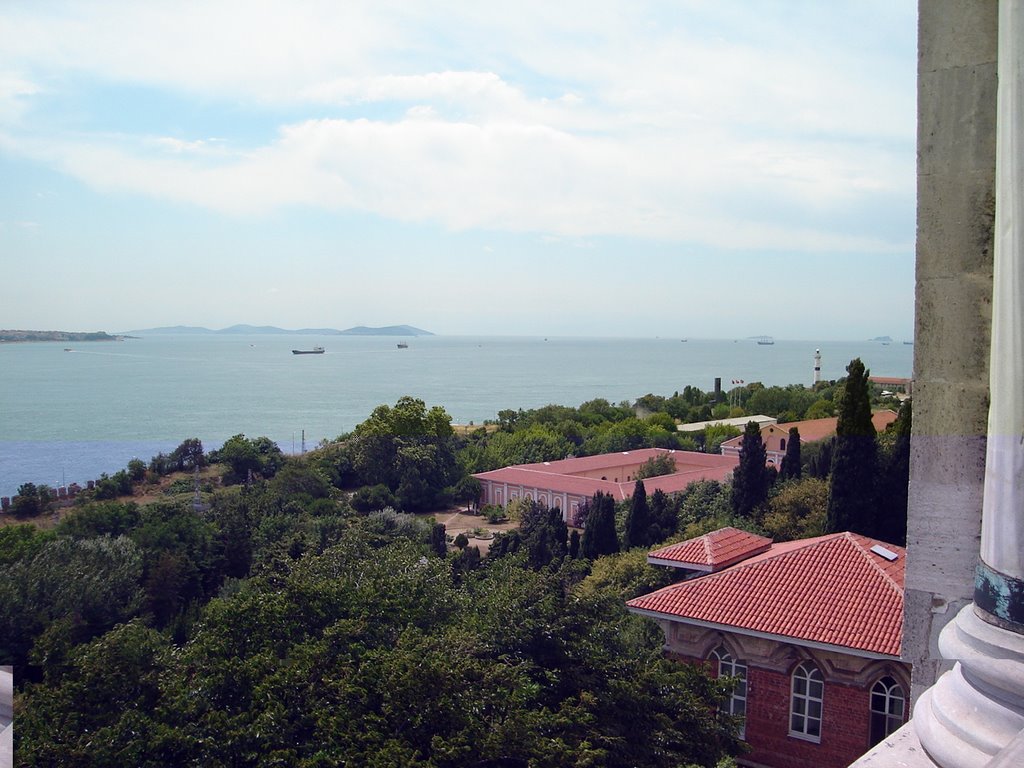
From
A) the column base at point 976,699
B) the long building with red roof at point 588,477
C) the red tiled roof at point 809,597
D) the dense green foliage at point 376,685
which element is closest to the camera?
the column base at point 976,699

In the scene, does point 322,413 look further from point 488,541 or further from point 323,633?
point 323,633

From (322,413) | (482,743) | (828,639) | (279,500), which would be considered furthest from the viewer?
(322,413)

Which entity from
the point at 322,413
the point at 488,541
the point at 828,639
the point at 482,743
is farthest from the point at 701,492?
the point at 322,413

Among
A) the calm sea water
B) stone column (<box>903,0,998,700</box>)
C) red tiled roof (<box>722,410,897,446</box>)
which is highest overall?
stone column (<box>903,0,998,700</box>)

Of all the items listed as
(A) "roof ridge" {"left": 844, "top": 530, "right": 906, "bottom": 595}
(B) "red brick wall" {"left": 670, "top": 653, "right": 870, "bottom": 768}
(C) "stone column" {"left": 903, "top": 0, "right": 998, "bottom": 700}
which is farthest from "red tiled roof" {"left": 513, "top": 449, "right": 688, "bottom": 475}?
(C) "stone column" {"left": 903, "top": 0, "right": 998, "bottom": 700}

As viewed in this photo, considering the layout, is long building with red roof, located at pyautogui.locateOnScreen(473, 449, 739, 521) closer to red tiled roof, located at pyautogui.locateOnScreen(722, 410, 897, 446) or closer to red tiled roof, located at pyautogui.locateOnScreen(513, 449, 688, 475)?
red tiled roof, located at pyautogui.locateOnScreen(513, 449, 688, 475)

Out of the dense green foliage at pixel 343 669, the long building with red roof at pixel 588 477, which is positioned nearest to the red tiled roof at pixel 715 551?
the dense green foliage at pixel 343 669

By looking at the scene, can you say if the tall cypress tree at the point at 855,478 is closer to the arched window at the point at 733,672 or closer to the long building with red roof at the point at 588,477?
the arched window at the point at 733,672
